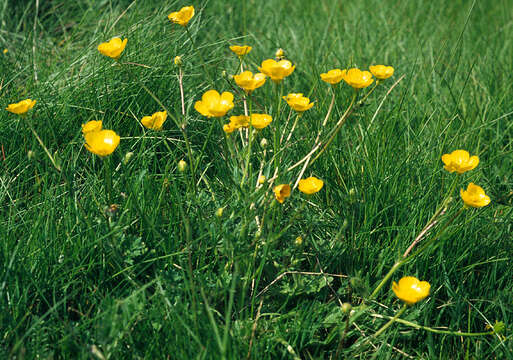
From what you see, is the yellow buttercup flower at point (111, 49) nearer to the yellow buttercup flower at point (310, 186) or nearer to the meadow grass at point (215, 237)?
the meadow grass at point (215, 237)

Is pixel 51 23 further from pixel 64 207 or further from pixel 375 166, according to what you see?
pixel 375 166

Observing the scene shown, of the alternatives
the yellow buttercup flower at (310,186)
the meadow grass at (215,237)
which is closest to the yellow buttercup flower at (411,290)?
the meadow grass at (215,237)

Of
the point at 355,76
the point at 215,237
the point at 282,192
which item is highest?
the point at 355,76

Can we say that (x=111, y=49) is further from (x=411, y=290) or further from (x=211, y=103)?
(x=411, y=290)

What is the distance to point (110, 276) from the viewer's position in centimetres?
141

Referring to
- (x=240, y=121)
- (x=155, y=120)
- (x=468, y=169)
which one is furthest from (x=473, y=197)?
(x=155, y=120)

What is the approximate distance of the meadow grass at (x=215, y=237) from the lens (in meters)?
1.26

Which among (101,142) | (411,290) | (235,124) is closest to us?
(411,290)

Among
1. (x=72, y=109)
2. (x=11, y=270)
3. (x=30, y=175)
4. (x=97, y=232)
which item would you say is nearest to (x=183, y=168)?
(x=97, y=232)

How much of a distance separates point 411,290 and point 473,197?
1.11ft

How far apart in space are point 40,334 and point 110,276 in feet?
0.81

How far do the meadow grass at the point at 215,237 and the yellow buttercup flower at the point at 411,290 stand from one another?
0.16m

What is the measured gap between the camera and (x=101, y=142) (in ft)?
4.42

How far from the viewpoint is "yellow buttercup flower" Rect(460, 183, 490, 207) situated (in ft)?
4.34
